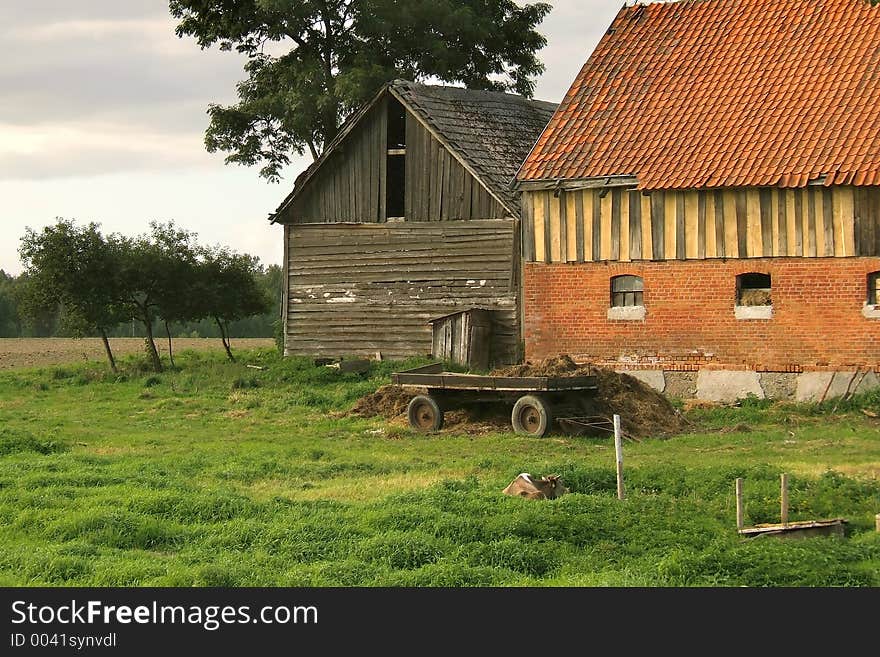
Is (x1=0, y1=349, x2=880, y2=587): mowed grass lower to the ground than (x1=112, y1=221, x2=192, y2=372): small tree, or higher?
lower

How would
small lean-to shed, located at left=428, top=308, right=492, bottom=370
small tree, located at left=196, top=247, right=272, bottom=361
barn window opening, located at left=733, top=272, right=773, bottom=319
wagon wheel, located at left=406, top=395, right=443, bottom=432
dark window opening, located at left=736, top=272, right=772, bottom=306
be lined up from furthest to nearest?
1. small tree, located at left=196, top=247, right=272, bottom=361
2. small lean-to shed, located at left=428, top=308, right=492, bottom=370
3. dark window opening, located at left=736, top=272, right=772, bottom=306
4. barn window opening, located at left=733, top=272, right=773, bottom=319
5. wagon wheel, located at left=406, top=395, right=443, bottom=432

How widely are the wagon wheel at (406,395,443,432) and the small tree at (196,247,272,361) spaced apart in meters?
15.2

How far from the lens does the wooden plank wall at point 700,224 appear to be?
22.9 m

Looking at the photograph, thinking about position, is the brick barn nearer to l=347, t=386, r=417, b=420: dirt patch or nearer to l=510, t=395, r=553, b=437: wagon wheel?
l=347, t=386, r=417, b=420: dirt patch

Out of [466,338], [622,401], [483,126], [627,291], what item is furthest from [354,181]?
[622,401]

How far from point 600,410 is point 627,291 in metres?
4.93

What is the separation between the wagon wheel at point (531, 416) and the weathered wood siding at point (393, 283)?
8730mm

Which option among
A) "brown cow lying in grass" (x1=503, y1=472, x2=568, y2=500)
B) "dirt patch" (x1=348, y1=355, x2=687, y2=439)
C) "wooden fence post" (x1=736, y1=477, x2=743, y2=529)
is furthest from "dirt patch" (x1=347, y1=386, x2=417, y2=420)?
"wooden fence post" (x1=736, y1=477, x2=743, y2=529)

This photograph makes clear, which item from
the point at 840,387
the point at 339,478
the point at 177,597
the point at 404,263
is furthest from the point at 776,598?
the point at 404,263

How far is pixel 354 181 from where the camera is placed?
31.5m

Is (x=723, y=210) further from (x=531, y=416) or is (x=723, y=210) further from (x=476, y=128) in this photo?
(x=476, y=128)

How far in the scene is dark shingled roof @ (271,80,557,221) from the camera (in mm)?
29688

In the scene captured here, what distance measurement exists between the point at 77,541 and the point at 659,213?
49.6 ft

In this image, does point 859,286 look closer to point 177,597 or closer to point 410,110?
point 410,110
